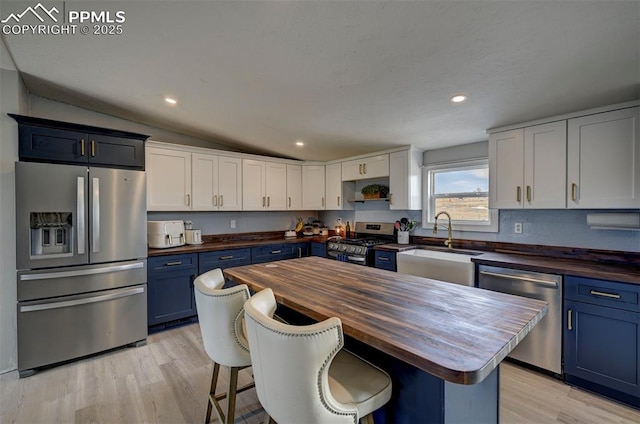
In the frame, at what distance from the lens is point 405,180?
3758 millimetres

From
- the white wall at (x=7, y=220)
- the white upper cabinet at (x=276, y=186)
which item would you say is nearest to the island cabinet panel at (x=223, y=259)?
the white upper cabinet at (x=276, y=186)

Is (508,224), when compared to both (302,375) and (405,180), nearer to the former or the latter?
(405,180)

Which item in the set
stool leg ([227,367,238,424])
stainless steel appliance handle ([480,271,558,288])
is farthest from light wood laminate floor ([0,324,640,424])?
stainless steel appliance handle ([480,271,558,288])

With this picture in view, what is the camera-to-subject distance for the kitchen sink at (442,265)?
2.75 meters

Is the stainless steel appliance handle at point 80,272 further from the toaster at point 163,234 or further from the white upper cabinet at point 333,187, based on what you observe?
the white upper cabinet at point 333,187

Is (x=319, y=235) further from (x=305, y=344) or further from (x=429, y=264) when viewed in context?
(x=305, y=344)

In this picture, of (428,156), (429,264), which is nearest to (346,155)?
(428,156)

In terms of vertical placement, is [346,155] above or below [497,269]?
above

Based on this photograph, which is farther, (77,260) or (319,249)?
(319,249)

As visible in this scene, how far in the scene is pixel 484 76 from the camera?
1.97 m

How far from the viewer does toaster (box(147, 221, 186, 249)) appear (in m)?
3.39

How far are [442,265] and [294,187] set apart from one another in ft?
8.89

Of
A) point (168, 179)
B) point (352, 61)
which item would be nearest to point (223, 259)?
point (168, 179)

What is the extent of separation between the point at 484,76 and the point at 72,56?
10.1ft
